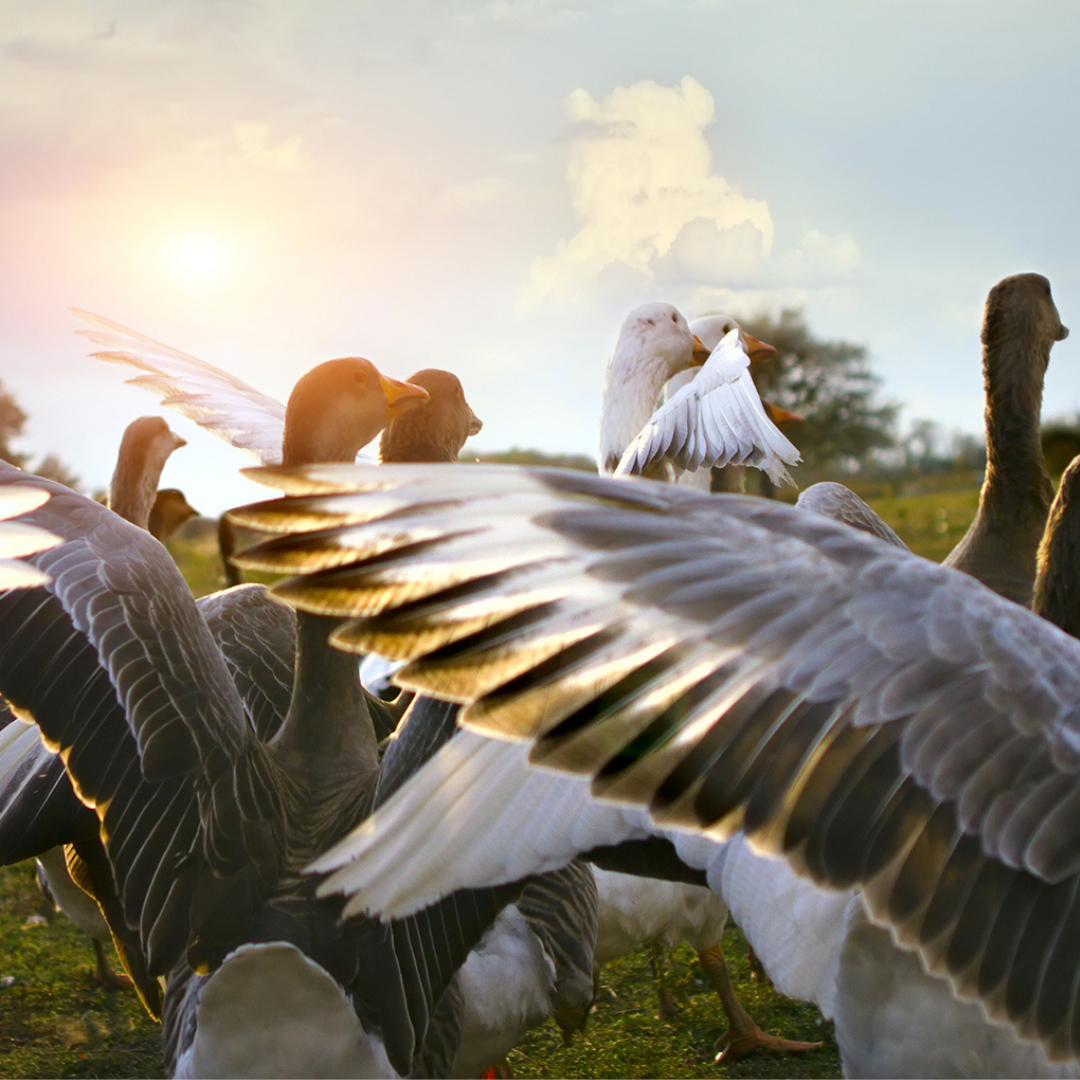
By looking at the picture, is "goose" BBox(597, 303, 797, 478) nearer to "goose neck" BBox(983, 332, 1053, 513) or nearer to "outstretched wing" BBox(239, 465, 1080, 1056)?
"goose neck" BBox(983, 332, 1053, 513)

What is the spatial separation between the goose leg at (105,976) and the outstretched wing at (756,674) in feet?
13.0

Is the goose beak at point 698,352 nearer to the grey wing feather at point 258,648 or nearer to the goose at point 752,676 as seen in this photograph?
the grey wing feather at point 258,648

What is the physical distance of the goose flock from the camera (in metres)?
1.38

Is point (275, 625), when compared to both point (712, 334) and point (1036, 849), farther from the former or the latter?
point (712, 334)

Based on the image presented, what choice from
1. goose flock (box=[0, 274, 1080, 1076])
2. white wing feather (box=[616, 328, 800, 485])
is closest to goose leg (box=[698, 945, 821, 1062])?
goose flock (box=[0, 274, 1080, 1076])

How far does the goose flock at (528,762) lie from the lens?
1.38 meters

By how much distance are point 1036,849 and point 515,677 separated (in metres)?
0.73

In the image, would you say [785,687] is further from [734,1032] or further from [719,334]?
[719,334]

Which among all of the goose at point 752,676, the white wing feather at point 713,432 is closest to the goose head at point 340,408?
the white wing feather at point 713,432

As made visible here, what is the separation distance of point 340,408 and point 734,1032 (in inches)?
95.9

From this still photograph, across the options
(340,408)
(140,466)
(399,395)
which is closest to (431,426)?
(399,395)

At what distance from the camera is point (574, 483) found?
1.53 meters

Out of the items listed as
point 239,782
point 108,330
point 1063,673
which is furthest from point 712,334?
point 1063,673

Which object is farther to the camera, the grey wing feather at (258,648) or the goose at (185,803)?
the grey wing feather at (258,648)
